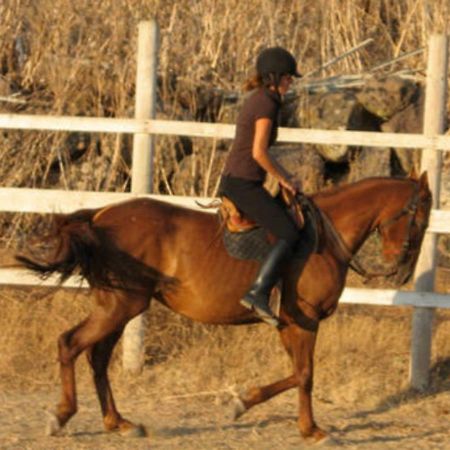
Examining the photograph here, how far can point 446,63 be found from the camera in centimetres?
870

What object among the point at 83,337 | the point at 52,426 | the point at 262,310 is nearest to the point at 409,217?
the point at 262,310

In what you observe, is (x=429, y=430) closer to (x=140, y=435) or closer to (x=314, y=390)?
(x=314, y=390)

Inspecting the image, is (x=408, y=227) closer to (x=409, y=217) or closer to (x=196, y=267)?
(x=409, y=217)

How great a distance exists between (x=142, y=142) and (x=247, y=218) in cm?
173

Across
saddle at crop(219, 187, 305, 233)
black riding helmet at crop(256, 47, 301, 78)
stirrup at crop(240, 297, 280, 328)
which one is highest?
black riding helmet at crop(256, 47, 301, 78)

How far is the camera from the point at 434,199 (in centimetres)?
857

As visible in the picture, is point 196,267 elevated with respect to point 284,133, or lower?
lower

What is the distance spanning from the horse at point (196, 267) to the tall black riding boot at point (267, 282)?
16 centimetres

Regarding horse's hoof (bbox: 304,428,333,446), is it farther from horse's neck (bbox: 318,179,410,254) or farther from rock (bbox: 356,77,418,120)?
rock (bbox: 356,77,418,120)

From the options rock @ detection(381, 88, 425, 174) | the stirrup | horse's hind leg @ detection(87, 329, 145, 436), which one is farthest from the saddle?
rock @ detection(381, 88, 425, 174)

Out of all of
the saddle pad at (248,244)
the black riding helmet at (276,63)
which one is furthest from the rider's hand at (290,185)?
the black riding helmet at (276,63)

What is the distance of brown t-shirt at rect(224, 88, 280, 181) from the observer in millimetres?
6891

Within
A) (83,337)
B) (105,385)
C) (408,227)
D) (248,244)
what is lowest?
(105,385)

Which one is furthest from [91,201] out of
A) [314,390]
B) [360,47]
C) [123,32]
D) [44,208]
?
[360,47]
